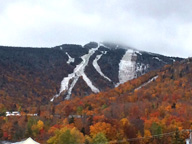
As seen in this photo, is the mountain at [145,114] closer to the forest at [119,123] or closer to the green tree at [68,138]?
the forest at [119,123]

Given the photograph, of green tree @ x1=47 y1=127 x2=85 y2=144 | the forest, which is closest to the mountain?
the forest

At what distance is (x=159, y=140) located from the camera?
88250 mm

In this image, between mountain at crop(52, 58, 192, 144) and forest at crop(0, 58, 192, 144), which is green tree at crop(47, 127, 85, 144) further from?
mountain at crop(52, 58, 192, 144)

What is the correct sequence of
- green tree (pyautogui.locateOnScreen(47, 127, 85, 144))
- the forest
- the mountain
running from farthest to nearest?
the mountain, the forest, green tree (pyautogui.locateOnScreen(47, 127, 85, 144))

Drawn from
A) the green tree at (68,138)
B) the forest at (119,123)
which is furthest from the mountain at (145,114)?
the green tree at (68,138)

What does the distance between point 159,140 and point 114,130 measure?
42.3 feet

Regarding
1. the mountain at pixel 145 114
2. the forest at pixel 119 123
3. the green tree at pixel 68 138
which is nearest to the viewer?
the green tree at pixel 68 138

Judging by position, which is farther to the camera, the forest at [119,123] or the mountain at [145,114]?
the mountain at [145,114]

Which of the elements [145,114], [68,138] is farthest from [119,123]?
[145,114]

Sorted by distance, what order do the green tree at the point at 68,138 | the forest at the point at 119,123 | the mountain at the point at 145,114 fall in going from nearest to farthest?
the green tree at the point at 68,138 < the forest at the point at 119,123 < the mountain at the point at 145,114

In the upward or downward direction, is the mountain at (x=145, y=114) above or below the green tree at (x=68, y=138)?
above

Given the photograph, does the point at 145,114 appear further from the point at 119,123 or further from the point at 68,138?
the point at 68,138

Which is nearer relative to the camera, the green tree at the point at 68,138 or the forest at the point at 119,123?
the green tree at the point at 68,138

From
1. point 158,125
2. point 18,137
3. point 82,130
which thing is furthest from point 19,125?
point 158,125
